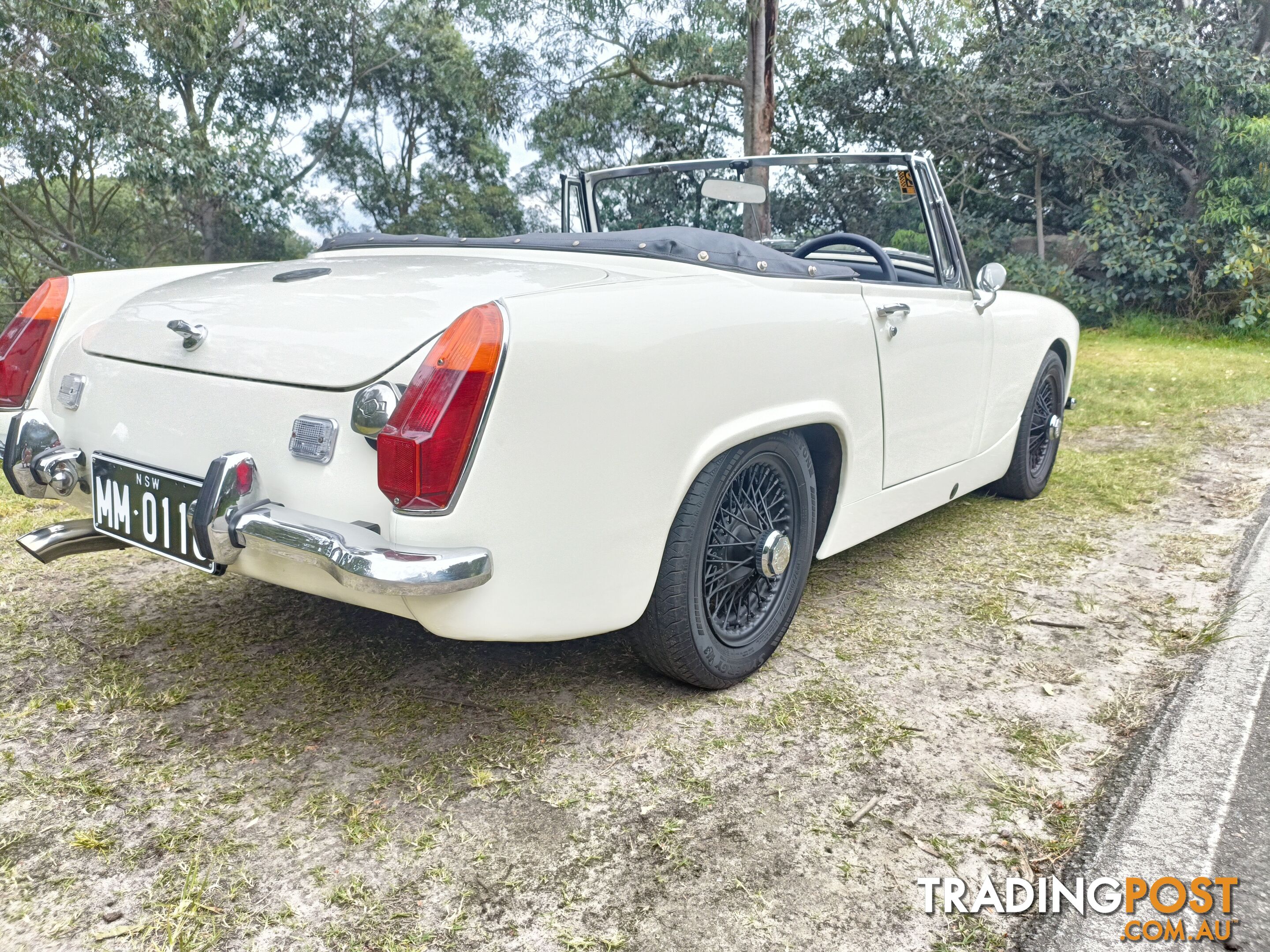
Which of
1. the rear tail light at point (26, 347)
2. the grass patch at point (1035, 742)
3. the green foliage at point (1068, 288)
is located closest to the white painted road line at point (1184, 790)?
A: the grass patch at point (1035, 742)

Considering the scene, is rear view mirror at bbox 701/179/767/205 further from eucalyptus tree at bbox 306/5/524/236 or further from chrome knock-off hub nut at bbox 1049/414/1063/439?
eucalyptus tree at bbox 306/5/524/236

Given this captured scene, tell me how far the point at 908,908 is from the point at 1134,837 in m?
0.51

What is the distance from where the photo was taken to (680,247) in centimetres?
246

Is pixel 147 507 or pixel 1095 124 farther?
pixel 1095 124

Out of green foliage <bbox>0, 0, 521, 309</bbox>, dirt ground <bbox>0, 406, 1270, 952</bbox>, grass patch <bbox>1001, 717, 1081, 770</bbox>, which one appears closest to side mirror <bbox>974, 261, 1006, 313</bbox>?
dirt ground <bbox>0, 406, 1270, 952</bbox>

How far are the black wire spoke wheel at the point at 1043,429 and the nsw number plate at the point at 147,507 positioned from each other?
11.0 feet

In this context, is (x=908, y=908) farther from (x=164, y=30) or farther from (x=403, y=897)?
(x=164, y=30)

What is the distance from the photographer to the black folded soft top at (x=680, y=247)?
2.44 meters

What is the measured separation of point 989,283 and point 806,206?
2.49ft

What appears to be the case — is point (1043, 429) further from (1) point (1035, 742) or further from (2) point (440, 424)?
(2) point (440, 424)

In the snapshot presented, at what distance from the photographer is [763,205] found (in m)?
3.52
